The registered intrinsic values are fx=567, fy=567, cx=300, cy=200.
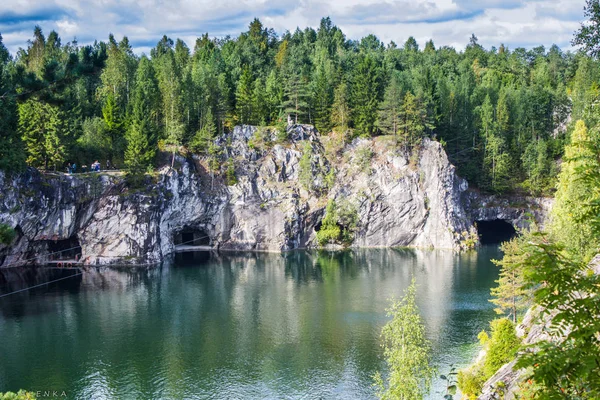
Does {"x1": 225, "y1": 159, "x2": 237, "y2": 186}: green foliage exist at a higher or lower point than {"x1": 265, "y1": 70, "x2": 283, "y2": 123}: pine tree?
lower

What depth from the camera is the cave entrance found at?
8525 cm

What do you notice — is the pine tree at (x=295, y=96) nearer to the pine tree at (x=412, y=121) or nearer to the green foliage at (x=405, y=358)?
the pine tree at (x=412, y=121)

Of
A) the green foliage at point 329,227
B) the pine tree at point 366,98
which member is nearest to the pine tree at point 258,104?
the pine tree at point 366,98

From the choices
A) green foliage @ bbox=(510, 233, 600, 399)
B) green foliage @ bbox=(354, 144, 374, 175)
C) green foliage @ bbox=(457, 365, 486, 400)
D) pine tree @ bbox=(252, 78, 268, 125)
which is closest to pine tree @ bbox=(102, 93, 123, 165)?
pine tree @ bbox=(252, 78, 268, 125)

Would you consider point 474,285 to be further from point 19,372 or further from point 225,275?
point 19,372

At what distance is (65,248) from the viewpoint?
7075 centimetres

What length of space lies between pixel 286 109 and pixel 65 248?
35.8 m

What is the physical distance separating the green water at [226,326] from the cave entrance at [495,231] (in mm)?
16405

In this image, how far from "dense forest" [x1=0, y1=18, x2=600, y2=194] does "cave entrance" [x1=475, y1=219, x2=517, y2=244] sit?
6974 mm

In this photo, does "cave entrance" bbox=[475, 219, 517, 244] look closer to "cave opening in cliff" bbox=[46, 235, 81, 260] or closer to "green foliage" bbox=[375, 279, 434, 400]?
"cave opening in cliff" bbox=[46, 235, 81, 260]

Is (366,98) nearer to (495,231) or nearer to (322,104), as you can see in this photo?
(322,104)

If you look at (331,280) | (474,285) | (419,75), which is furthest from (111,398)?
(419,75)

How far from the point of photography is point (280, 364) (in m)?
37.7

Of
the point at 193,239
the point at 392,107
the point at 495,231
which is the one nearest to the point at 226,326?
the point at 193,239
